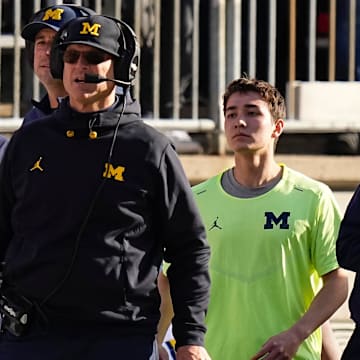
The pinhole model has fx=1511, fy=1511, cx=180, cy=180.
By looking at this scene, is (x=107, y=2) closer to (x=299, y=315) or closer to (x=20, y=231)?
(x=299, y=315)

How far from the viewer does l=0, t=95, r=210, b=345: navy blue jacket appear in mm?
5055

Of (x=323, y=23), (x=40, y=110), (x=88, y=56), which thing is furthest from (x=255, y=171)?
(x=323, y=23)

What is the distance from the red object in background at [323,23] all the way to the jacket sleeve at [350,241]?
159 inches

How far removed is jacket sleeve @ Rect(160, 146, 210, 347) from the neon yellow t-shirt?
39.7 inches

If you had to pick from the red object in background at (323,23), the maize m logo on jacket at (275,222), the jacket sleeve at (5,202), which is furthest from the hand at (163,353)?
the red object in background at (323,23)

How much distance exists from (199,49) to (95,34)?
422cm

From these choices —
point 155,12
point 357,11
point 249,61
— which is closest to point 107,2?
point 155,12

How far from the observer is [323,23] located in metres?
9.74

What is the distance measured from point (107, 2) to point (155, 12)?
0.33 metres

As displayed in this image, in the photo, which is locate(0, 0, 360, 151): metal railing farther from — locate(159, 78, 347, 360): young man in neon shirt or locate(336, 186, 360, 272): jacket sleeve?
locate(336, 186, 360, 272): jacket sleeve

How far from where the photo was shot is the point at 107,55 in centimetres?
530

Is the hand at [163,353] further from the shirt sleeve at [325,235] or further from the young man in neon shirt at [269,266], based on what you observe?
the shirt sleeve at [325,235]

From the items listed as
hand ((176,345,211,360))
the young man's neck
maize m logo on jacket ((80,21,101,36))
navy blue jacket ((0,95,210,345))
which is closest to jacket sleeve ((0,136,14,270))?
navy blue jacket ((0,95,210,345))

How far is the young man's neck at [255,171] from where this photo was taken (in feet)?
21.2
